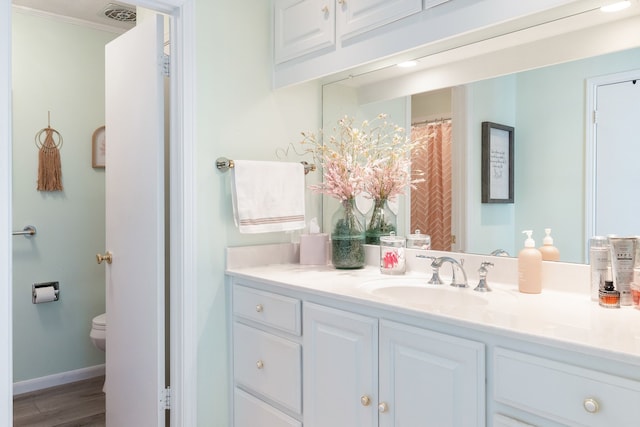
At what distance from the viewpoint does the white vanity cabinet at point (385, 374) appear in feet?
4.04

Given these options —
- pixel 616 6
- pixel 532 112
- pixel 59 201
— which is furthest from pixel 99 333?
pixel 616 6

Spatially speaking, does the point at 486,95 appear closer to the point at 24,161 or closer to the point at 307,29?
the point at 307,29

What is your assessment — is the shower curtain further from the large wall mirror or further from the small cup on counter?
the small cup on counter

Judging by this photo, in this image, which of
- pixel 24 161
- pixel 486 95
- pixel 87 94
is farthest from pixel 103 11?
pixel 486 95

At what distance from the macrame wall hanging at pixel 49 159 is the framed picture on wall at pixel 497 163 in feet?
8.67

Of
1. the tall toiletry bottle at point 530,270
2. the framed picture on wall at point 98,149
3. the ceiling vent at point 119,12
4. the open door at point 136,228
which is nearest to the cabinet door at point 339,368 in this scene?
the tall toiletry bottle at point 530,270

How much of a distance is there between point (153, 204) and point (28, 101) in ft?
5.40

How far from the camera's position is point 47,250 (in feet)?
10.2

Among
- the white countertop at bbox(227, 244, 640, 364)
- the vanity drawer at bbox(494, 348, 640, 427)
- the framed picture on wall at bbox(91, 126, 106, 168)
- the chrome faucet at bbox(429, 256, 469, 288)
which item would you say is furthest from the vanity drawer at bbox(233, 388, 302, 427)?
the framed picture on wall at bbox(91, 126, 106, 168)

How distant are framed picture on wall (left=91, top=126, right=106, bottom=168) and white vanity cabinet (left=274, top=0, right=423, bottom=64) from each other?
5.53 ft

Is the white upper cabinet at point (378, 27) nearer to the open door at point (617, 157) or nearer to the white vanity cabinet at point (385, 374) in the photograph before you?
the open door at point (617, 157)

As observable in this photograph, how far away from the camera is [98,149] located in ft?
10.8

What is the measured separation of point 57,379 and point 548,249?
10.1ft

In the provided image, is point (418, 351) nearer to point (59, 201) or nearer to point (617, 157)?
point (617, 157)
